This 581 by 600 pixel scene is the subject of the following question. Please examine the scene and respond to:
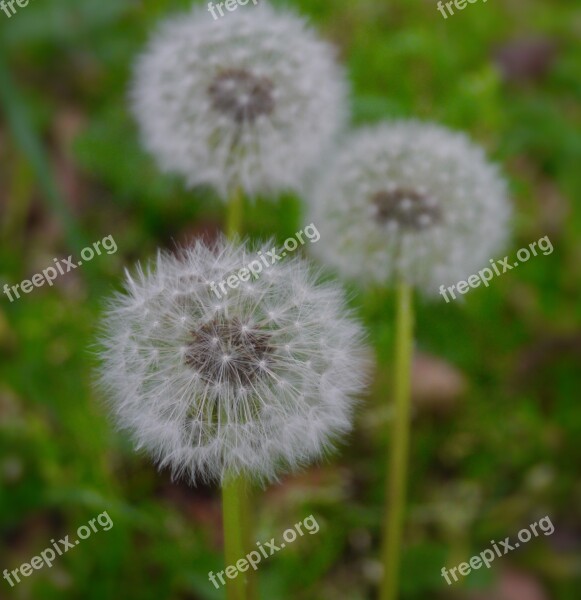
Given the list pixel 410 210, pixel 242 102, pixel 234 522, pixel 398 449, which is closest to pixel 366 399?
pixel 398 449

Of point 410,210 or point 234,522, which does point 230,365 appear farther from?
point 410,210

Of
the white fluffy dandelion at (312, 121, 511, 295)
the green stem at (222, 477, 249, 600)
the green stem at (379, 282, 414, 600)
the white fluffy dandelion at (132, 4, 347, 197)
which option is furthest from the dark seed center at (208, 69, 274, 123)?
the green stem at (222, 477, 249, 600)

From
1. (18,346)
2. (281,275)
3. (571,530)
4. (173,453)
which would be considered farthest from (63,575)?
(571,530)

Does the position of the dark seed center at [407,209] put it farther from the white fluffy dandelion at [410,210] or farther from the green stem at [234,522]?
the green stem at [234,522]

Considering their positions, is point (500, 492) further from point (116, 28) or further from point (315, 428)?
point (116, 28)

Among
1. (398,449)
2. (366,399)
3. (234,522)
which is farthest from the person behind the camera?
(366,399)

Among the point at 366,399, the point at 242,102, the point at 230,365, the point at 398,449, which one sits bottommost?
the point at 398,449

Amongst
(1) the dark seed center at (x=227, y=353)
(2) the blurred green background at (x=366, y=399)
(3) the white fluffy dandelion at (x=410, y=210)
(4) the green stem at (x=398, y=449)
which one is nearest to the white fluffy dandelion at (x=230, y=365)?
(1) the dark seed center at (x=227, y=353)
